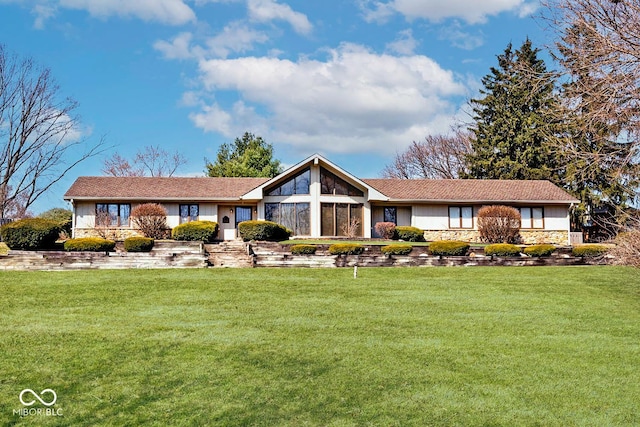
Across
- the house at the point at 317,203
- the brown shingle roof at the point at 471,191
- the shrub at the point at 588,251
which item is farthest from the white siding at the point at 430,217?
the shrub at the point at 588,251

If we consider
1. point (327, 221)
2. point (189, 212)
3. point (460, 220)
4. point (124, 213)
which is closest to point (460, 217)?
point (460, 220)

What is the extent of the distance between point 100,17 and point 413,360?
60.8ft

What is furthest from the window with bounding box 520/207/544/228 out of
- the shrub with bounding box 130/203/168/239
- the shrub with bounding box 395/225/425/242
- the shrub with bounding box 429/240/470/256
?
the shrub with bounding box 130/203/168/239

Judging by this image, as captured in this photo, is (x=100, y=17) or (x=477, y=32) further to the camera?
(x=100, y=17)

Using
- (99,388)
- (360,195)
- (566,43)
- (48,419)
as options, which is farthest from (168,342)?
(360,195)

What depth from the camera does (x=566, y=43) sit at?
1109 cm

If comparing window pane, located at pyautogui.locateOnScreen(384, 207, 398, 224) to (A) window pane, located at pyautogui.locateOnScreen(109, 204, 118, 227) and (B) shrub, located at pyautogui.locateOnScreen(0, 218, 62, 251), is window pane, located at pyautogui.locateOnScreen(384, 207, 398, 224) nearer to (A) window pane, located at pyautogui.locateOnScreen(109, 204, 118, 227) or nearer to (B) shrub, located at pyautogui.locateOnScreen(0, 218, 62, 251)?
(A) window pane, located at pyautogui.locateOnScreen(109, 204, 118, 227)

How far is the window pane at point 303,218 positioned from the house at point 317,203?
0.18 ft

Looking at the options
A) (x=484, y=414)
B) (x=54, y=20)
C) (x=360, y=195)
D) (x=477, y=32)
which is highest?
(x=54, y=20)

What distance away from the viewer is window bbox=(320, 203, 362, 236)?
29.7 m

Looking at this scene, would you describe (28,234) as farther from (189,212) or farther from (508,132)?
(508,132)

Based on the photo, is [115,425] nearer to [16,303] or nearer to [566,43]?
[16,303]

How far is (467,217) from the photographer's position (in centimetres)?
3127

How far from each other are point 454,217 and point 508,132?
14.7 metres
